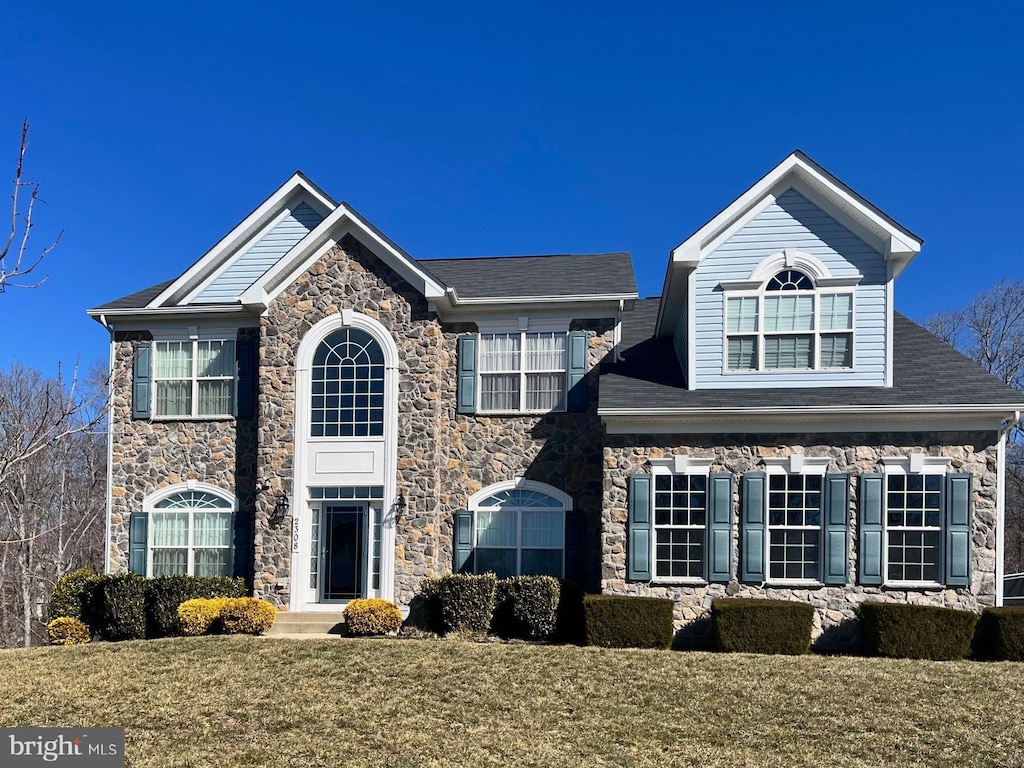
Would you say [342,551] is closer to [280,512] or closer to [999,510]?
[280,512]

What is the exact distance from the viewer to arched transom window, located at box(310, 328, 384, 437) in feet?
50.6

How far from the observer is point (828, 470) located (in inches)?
531

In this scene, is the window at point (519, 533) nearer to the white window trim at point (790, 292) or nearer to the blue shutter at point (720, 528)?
the blue shutter at point (720, 528)

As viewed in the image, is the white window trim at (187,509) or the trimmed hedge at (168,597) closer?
the trimmed hedge at (168,597)

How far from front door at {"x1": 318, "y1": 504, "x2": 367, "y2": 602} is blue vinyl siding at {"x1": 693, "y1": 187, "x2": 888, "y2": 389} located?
6888mm

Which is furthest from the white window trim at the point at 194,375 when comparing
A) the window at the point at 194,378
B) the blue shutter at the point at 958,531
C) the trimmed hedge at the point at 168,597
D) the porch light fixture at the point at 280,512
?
the blue shutter at the point at 958,531

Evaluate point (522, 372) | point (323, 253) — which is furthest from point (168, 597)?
point (522, 372)

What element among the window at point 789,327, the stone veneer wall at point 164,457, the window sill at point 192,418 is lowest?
the stone veneer wall at point 164,457

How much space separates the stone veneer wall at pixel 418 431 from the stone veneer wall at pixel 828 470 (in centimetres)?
135

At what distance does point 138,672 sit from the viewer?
11.3 metres

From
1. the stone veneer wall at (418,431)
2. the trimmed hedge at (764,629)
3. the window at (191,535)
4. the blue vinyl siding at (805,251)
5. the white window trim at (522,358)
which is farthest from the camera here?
the window at (191,535)

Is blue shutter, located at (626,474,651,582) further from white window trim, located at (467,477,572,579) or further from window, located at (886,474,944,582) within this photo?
window, located at (886,474,944,582)

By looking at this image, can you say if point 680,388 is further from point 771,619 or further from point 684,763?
point 684,763

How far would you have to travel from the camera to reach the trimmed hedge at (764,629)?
12.5 metres
